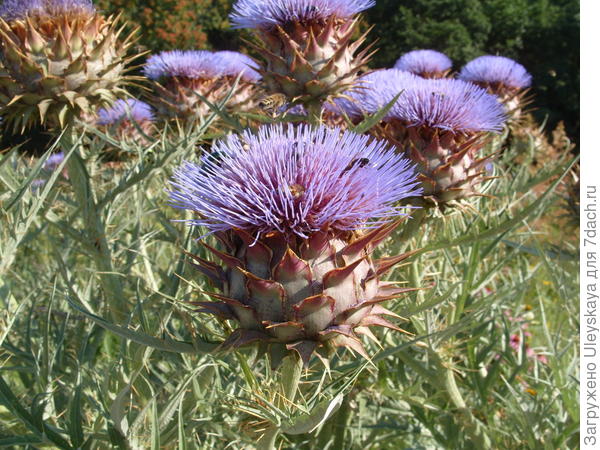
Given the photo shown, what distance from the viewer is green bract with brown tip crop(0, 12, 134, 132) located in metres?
1.52

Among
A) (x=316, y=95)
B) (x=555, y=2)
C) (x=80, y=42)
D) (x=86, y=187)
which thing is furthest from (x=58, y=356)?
(x=555, y=2)

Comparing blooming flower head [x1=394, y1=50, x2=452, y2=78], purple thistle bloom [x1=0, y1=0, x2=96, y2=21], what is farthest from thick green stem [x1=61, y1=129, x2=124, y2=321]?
blooming flower head [x1=394, y1=50, x2=452, y2=78]

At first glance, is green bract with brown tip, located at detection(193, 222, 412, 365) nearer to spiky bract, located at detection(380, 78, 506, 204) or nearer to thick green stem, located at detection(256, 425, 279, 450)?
thick green stem, located at detection(256, 425, 279, 450)

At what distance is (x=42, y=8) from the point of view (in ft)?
5.24

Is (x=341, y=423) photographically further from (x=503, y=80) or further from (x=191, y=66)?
(x=503, y=80)

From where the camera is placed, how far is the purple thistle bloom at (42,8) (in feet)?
5.23

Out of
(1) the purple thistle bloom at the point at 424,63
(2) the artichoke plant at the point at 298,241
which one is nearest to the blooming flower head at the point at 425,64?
(1) the purple thistle bloom at the point at 424,63

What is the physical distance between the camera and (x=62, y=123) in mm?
1548

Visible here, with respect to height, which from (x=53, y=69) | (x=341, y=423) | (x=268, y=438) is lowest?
(x=341, y=423)

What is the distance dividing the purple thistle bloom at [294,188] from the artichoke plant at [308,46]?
2.02 ft

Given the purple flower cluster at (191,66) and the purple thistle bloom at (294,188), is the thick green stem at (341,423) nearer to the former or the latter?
the purple thistle bloom at (294,188)

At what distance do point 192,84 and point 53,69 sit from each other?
0.93 meters

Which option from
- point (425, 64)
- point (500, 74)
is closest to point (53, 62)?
point (425, 64)

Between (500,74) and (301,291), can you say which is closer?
(301,291)
